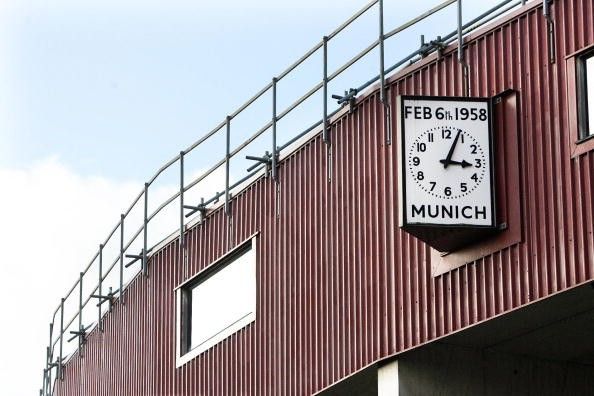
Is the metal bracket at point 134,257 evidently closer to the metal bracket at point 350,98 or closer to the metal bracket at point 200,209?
the metal bracket at point 200,209

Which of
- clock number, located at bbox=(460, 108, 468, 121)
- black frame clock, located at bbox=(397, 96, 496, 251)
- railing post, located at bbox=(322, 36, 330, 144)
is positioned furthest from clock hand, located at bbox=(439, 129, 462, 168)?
railing post, located at bbox=(322, 36, 330, 144)

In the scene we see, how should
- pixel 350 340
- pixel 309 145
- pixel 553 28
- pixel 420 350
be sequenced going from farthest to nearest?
pixel 309 145, pixel 350 340, pixel 420 350, pixel 553 28

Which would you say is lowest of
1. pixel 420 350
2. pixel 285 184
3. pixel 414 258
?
pixel 420 350

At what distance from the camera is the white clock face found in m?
18.4

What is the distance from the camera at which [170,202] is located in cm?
2864

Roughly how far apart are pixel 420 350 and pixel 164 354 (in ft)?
29.4

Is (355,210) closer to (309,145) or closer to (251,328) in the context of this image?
(309,145)

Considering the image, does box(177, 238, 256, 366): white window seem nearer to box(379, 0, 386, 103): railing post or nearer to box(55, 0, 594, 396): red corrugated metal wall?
box(55, 0, 594, 396): red corrugated metal wall

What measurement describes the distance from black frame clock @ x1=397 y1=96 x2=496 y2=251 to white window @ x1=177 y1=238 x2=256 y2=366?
252 inches

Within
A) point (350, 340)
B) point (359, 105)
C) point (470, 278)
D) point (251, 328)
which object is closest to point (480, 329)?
point (470, 278)

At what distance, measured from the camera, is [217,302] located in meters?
26.0

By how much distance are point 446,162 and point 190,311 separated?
31.5 ft

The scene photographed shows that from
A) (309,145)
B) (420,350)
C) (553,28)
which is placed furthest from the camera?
(309,145)

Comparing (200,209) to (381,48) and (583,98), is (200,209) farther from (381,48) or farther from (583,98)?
(583,98)
